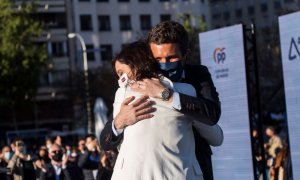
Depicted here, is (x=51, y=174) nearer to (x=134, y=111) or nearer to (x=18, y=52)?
(x=134, y=111)

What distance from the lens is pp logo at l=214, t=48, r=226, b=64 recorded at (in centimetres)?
1328

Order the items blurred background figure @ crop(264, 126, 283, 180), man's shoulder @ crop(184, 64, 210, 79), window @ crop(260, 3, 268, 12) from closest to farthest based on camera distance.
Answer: man's shoulder @ crop(184, 64, 210, 79) < blurred background figure @ crop(264, 126, 283, 180) < window @ crop(260, 3, 268, 12)

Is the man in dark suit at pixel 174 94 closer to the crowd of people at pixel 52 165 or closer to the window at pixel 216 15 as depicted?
the crowd of people at pixel 52 165

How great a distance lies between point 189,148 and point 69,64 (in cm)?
7477

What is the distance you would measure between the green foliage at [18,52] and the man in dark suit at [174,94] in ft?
156

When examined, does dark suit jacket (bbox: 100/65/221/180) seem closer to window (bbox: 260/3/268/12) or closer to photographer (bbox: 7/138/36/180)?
photographer (bbox: 7/138/36/180)

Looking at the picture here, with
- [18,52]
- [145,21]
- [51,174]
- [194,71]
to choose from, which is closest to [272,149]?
[51,174]

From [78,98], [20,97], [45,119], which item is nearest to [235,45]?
[20,97]

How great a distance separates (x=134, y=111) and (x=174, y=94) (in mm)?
210

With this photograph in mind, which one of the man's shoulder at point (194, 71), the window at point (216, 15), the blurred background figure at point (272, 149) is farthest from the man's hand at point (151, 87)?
the window at point (216, 15)

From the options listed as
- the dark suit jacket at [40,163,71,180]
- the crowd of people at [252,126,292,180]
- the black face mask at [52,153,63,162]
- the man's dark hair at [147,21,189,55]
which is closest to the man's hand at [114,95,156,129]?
the man's dark hair at [147,21,189,55]

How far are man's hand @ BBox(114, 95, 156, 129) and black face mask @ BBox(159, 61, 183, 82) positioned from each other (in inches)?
6.9

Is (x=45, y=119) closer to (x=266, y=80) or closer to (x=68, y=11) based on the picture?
(x=68, y=11)

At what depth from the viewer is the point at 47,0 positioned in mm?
78125
